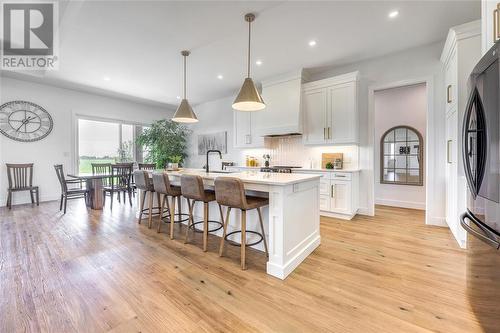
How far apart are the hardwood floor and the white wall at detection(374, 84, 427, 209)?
180 cm

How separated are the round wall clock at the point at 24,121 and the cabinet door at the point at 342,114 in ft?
21.3

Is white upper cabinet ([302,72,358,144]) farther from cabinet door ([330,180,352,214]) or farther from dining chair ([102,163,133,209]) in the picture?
dining chair ([102,163,133,209])

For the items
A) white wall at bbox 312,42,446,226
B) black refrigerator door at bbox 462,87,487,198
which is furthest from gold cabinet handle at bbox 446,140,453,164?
black refrigerator door at bbox 462,87,487,198

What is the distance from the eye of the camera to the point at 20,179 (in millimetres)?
4812

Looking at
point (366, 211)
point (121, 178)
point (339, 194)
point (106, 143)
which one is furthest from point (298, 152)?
point (106, 143)

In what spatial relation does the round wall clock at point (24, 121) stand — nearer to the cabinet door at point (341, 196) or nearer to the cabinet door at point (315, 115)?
the cabinet door at point (315, 115)

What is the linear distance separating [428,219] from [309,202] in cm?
247

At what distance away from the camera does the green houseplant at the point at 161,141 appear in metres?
6.59

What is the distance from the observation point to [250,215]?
2.71 metres

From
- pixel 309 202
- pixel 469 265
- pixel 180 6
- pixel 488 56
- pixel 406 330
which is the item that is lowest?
pixel 406 330

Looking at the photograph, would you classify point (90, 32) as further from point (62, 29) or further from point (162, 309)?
point (162, 309)

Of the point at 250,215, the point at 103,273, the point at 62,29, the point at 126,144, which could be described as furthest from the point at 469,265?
the point at 126,144

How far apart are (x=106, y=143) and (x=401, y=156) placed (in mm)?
7765

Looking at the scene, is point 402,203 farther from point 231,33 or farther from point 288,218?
point 231,33
